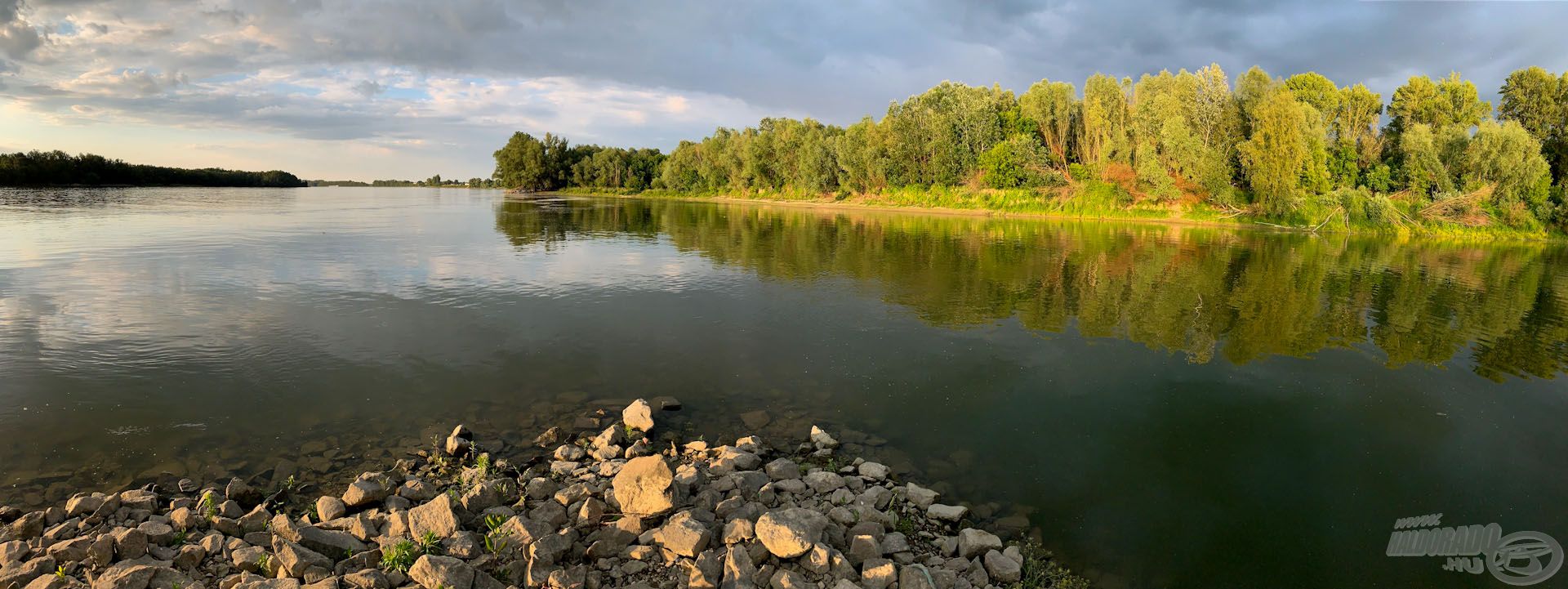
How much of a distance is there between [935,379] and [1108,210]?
258ft

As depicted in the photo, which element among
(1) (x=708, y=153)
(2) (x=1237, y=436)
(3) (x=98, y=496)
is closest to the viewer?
(3) (x=98, y=496)

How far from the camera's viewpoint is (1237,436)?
46.6 feet

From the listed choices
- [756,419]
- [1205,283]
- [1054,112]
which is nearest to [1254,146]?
[1054,112]

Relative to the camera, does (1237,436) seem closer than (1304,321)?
Yes

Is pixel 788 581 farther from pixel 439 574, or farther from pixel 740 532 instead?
pixel 439 574

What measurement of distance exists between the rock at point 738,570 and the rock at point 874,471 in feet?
12.0

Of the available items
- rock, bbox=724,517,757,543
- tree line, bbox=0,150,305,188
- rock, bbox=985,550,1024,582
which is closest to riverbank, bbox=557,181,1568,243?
rock, bbox=985,550,1024,582

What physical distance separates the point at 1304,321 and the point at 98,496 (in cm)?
3281

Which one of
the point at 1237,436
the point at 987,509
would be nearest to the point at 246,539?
the point at 987,509

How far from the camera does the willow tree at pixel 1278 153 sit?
71375 mm

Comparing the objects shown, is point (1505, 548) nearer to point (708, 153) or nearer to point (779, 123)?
point (779, 123)

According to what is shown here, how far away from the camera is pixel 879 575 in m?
8.32

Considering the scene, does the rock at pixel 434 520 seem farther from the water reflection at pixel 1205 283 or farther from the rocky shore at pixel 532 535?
the water reflection at pixel 1205 283

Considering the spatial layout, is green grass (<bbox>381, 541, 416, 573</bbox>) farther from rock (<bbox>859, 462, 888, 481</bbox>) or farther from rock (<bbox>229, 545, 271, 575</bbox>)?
rock (<bbox>859, 462, 888, 481</bbox>)
